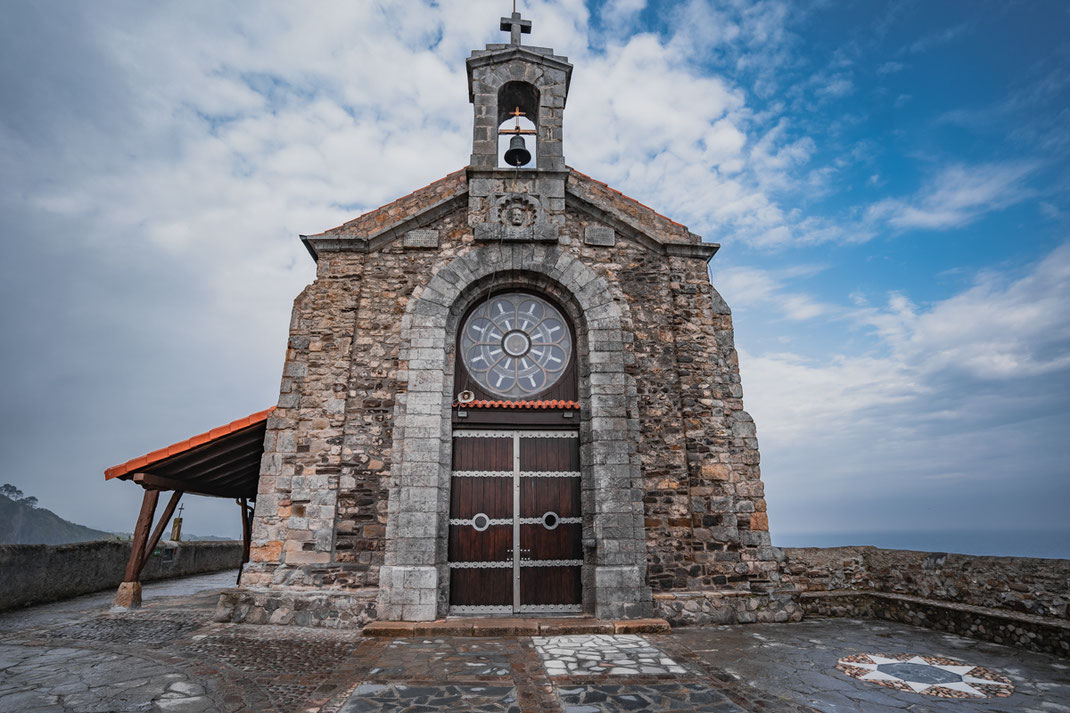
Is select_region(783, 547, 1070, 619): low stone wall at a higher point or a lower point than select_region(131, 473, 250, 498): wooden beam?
lower

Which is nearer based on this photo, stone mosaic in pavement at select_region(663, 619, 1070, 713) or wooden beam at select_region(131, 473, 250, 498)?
stone mosaic in pavement at select_region(663, 619, 1070, 713)

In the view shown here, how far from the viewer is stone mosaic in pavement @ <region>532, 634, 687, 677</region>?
15.8ft

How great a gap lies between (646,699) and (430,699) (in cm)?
169

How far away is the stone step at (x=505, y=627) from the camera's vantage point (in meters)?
6.27

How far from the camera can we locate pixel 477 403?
791 cm

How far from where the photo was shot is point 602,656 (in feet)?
17.4

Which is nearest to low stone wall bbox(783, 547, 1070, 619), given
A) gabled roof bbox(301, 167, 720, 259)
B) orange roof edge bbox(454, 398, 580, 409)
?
orange roof edge bbox(454, 398, 580, 409)

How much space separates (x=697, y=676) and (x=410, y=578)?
375cm

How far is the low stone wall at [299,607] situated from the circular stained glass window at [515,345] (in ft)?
11.2

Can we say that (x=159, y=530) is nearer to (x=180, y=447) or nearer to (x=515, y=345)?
(x=180, y=447)

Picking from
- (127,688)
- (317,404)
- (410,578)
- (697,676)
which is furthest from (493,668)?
(317,404)

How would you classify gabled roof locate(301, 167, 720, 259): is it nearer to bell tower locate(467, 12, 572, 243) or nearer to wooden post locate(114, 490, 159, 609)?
bell tower locate(467, 12, 572, 243)

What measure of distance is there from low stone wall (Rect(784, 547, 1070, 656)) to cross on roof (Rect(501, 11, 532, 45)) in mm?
9626

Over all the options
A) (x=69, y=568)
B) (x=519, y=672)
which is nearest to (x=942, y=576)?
(x=519, y=672)
